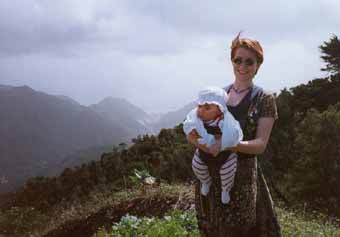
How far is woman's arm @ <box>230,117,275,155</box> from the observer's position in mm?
2745

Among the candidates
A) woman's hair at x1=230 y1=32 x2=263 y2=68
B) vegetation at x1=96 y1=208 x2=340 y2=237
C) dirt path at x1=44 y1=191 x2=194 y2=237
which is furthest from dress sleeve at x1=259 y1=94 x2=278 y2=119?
dirt path at x1=44 y1=191 x2=194 y2=237

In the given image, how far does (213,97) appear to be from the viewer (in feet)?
9.04

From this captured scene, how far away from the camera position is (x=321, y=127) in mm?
22359

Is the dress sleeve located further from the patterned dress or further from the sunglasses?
the sunglasses

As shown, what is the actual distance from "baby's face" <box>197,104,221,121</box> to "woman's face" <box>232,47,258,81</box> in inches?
14.3

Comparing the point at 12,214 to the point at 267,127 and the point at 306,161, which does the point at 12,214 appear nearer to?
the point at 306,161

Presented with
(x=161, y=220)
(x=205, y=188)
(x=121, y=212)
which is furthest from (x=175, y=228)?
(x=121, y=212)

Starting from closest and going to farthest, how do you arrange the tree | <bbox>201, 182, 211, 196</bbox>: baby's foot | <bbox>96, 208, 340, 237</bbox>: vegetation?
1. <bbox>201, 182, 211, 196</bbox>: baby's foot
2. <bbox>96, 208, 340, 237</bbox>: vegetation
3. the tree

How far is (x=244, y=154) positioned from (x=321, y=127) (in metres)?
20.6

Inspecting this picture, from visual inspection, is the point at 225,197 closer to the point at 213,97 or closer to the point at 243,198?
the point at 243,198

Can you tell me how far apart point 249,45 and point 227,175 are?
31.7 inches

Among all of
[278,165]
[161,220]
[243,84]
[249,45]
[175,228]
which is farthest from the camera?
[278,165]

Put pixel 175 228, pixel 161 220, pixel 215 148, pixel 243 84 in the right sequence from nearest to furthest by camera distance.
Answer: pixel 215 148, pixel 243 84, pixel 175 228, pixel 161 220

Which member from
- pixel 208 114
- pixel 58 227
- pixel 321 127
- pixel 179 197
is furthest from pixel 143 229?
pixel 321 127
